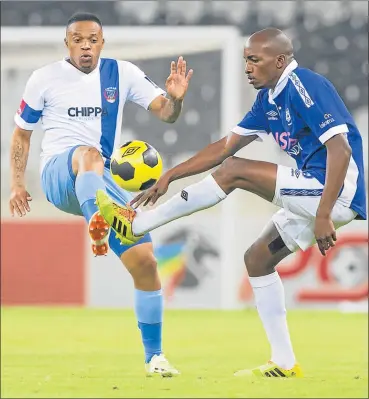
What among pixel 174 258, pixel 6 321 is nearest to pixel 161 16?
pixel 174 258

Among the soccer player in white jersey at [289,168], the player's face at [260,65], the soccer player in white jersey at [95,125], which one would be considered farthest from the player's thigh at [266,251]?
the player's face at [260,65]

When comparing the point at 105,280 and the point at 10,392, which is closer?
the point at 10,392

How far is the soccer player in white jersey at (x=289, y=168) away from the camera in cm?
574

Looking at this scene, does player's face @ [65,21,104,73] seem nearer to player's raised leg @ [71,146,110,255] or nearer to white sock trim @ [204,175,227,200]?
player's raised leg @ [71,146,110,255]

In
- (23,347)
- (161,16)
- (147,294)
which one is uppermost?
(161,16)

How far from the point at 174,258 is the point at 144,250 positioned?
6.38 metres

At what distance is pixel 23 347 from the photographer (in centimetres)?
963

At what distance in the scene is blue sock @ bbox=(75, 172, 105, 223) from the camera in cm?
615

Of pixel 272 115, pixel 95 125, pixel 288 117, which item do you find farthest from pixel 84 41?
pixel 288 117

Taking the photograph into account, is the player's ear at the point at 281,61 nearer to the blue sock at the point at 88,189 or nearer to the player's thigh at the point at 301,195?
the player's thigh at the point at 301,195

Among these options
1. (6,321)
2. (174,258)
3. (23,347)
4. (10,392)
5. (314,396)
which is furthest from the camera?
(174,258)

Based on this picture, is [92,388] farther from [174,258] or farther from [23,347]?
[174,258]

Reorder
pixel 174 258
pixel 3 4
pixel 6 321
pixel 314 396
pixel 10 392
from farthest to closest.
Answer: pixel 3 4, pixel 174 258, pixel 6 321, pixel 10 392, pixel 314 396

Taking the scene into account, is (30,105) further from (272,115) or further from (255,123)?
(272,115)
